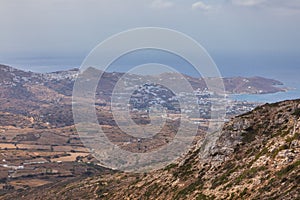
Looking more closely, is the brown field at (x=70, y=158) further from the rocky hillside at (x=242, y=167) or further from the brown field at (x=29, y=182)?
the rocky hillside at (x=242, y=167)

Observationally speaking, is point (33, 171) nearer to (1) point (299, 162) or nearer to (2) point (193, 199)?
(2) point (193, 199)

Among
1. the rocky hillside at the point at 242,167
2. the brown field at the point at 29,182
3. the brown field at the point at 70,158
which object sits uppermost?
the rocky hillside at the point at 242,167

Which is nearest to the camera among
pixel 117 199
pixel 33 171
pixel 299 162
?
pixel 299 162

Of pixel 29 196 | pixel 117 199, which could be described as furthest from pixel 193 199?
pixel 29 196

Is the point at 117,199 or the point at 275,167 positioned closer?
the point at 275,167

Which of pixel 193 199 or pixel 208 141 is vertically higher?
pixel 208 141

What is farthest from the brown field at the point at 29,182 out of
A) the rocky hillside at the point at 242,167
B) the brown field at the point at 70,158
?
the rocky hillside at the point at 242,167

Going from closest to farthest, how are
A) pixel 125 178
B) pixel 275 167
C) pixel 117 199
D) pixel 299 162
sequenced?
pixel 299 162
pixel 275 167
pixel 117 199
pixel 125 178

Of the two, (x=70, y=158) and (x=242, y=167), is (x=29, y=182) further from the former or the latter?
(x=242, y=167)
